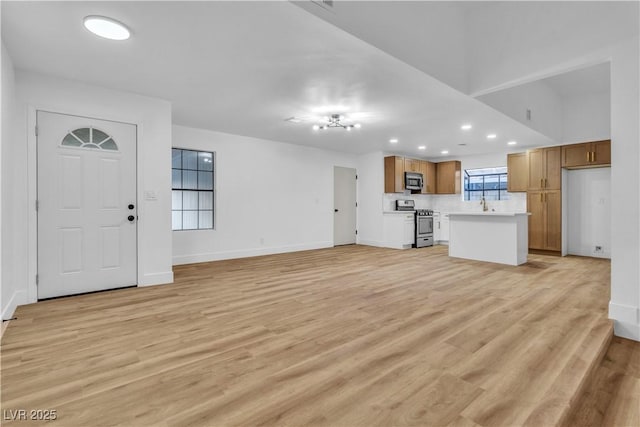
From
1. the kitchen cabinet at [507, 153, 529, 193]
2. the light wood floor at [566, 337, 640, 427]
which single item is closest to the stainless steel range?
the kitchen cabinet at [507, 153, 529, 193]

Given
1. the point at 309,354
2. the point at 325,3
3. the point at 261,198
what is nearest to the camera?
the point at 309,354

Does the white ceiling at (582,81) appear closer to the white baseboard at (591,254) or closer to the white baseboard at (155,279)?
the white baseboard at (591,254)

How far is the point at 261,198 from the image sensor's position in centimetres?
643

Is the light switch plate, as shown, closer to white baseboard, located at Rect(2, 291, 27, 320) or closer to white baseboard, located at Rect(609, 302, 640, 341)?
white baseboard, located at Rect(2, 291, 27, 320)

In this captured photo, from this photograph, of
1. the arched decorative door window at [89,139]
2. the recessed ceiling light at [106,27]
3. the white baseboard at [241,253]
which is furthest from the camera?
the white baseboard at [241,253]

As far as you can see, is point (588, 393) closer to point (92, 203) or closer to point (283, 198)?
point (92, 203)

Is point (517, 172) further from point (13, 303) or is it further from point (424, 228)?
point (13, 303)

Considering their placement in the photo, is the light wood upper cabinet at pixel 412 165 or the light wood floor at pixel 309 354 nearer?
the light wood floor at pixel 309 354

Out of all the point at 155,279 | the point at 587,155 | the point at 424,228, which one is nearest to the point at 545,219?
the point at 587,155

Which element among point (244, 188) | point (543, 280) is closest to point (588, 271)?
point (543, 280)

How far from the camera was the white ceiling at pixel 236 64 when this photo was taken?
7.45 feet

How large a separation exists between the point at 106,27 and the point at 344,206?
635cm

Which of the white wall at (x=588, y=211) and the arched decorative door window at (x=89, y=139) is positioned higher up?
the arched decorative door window at (x=89, y=139)

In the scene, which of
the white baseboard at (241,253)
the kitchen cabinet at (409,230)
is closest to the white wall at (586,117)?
the kitchen cabinet at (409,230)
